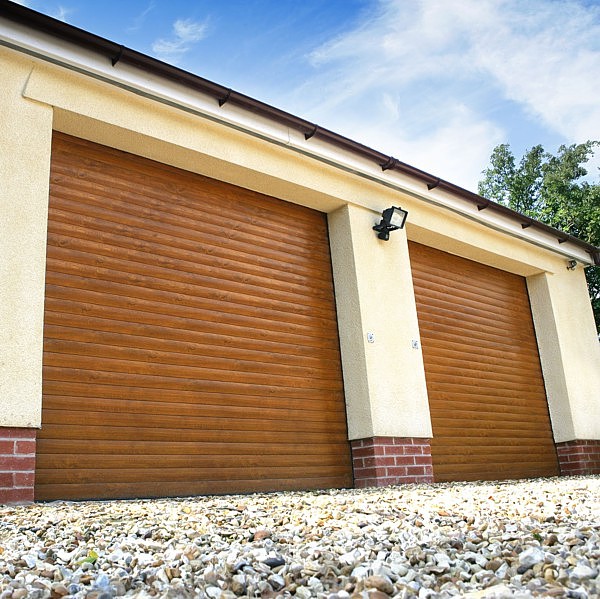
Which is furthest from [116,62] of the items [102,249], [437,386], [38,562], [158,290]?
[437,386]

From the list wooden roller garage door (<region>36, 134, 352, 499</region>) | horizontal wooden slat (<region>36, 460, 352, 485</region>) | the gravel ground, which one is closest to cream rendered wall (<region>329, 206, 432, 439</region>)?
wooden roller garage door (<region>36, 134, 352, 499</region>)

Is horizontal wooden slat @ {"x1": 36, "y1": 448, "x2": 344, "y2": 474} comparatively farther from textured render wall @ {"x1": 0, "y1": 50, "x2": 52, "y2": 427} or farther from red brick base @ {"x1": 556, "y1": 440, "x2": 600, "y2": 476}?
red brick base @ {"x1": 556, "y1": 440, "x2": 600, "y2": 476}

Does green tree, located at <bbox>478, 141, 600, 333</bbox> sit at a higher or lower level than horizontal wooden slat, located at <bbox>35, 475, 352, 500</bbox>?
higher

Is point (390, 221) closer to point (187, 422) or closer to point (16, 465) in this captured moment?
point (187, 422)

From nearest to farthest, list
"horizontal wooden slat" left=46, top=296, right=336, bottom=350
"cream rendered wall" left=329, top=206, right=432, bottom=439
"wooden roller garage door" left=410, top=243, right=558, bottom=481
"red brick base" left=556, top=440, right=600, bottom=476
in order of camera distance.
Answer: "horizontal wooden slat" left=46, top=296, right=336, bottom=350
"cream rendered wall" left=329, top=206, right=432, bottom=439
"wooden roller garage door" left=410, top=243, right=558, bottom=481
"red brick base" left=556, top=440, right=600, bottom=476

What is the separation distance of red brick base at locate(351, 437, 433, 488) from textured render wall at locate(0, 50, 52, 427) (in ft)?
11.3

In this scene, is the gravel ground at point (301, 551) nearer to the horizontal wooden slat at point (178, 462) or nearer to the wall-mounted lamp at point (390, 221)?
the horizontal wooden slat at point (178, 462)

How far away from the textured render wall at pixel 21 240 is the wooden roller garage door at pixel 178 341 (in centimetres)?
36

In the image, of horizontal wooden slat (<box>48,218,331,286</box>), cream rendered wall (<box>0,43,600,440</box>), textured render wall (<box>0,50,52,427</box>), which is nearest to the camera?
textured render wall (<box>0,50,52,427</box>)

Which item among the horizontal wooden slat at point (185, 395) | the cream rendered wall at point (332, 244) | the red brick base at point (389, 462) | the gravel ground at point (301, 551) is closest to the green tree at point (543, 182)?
the cream rendered wall at point (332, 244)

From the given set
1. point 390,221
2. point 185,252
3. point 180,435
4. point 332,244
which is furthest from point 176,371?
point 390,221

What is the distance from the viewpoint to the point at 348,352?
723 cm

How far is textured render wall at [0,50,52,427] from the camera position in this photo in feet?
15.5

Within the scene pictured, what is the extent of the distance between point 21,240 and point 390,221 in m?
4.12
